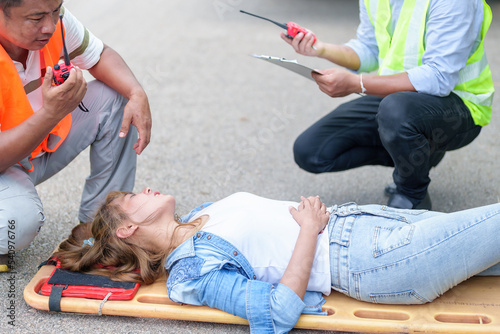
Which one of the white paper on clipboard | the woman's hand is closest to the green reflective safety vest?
the white paper on clipboard

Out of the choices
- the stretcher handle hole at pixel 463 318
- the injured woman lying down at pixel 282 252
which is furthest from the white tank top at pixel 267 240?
the stretcher handle hole at pixel 463 318

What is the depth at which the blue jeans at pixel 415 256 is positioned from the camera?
1903 millimetres

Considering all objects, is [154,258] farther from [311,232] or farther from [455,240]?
[455,240]

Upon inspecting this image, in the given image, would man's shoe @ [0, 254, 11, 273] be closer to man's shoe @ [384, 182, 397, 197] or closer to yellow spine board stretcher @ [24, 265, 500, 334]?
yellow spine board stretcher @ [24, 265, 500, 334]

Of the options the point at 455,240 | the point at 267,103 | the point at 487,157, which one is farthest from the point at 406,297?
the point at 267,103

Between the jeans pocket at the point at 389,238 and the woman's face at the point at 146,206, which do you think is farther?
the woman's face at the point at 146,206

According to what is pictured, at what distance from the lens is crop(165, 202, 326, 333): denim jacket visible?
183cm

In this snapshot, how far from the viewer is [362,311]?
1977 mm

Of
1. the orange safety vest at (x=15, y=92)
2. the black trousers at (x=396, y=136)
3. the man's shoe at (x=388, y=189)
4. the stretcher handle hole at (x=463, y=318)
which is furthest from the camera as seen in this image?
the man's shoe at (x=388, y=189)

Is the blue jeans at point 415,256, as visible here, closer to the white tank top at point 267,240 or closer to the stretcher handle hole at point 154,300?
the white tank top at point 267,240

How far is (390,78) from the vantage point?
8.07ft

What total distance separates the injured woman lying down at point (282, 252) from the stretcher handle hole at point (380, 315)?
0.04m

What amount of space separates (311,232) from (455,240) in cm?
47

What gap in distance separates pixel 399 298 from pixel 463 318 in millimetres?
222
